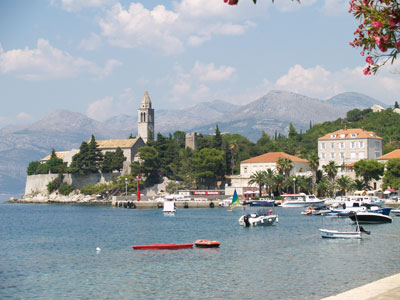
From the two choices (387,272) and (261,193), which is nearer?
(387,272)

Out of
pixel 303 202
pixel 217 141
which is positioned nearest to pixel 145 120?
pixel 217 141

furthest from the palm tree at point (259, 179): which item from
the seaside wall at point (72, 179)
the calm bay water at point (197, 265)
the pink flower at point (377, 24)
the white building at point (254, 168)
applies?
the pink flower at point (377, 24)

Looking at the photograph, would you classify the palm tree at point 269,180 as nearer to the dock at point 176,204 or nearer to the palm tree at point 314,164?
the palm tree at point 314,164

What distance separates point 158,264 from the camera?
3228cm

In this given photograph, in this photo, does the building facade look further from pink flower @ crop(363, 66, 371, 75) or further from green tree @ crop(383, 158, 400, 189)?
pink flower @ crop(363, 66, 371, 75)

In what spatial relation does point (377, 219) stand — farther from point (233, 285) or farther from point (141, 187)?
point (141, 187)

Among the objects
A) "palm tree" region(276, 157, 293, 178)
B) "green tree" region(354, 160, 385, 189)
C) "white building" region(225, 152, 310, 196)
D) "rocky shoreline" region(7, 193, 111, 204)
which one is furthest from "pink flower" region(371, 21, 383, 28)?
"rocky shoreline" region(7, 193, 111, 204)

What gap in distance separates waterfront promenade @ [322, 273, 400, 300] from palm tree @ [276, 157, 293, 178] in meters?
84.5

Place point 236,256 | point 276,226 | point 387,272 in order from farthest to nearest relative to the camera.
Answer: point 276,226
point 236,256
point 387,272

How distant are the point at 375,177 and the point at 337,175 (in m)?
7.90

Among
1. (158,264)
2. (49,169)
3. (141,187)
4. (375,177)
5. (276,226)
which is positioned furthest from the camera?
(49,169)

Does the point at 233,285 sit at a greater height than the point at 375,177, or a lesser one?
lesser

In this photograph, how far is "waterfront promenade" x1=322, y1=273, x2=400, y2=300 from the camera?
16125mm

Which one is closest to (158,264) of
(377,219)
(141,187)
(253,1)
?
(253,1)
